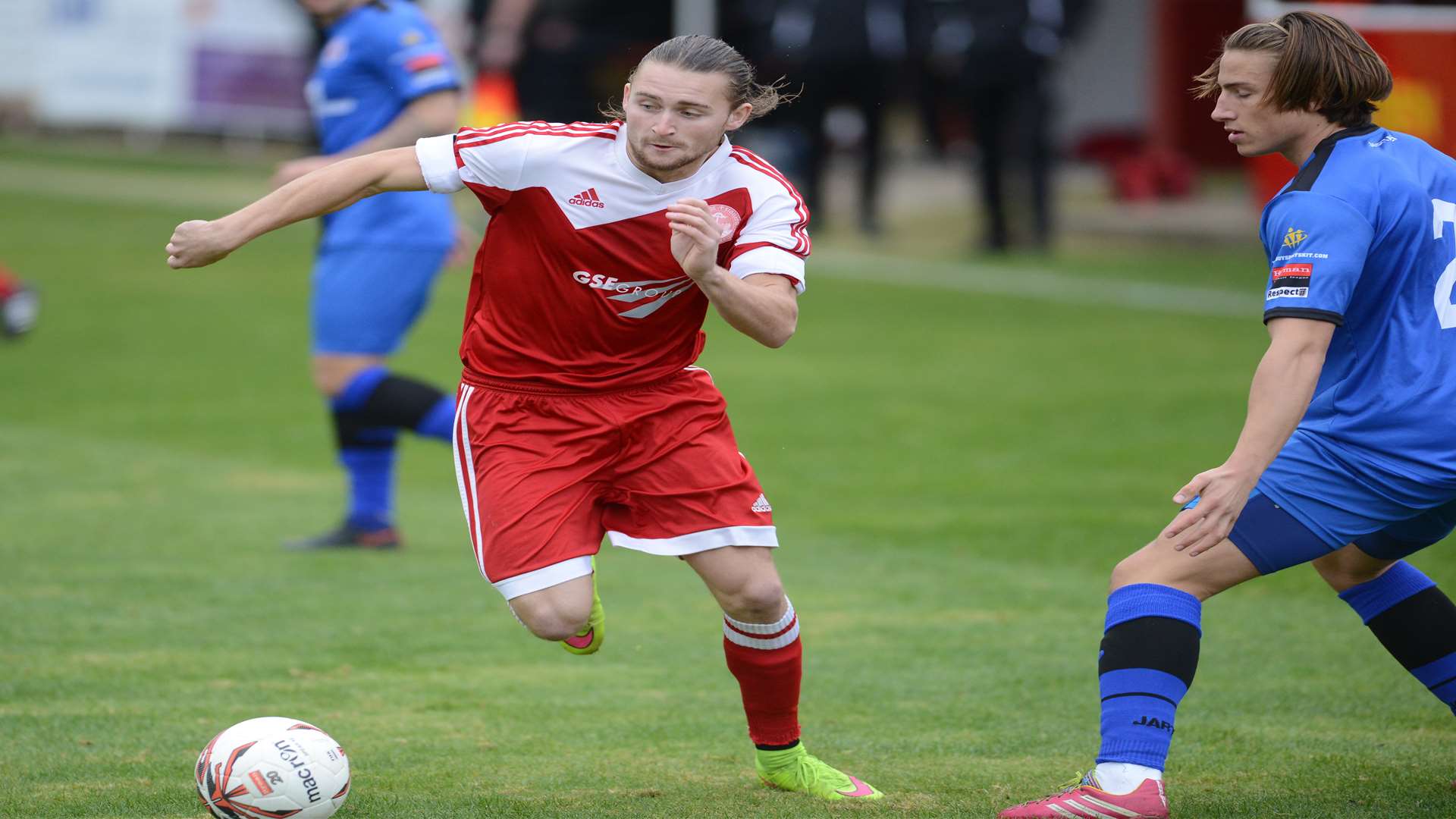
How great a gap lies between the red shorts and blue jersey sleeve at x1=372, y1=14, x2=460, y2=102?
297 centimetres

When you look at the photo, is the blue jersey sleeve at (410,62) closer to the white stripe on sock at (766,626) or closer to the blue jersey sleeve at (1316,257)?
the white stripe on sock at (766,626)

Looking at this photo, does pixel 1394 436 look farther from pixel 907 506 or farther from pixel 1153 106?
pixel 1153 106

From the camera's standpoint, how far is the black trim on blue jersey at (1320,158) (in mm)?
3691

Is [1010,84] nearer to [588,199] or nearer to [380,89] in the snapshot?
[380,89]

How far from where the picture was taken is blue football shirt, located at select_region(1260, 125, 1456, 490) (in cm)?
364

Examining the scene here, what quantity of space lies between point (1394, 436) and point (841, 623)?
112 inches

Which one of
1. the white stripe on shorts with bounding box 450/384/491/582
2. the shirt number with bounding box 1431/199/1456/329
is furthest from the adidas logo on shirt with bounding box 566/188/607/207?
the shirt number with bounding box 1431/199/1456/329

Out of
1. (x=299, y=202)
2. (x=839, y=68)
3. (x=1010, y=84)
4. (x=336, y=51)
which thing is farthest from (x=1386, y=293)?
(x=839, y=68)

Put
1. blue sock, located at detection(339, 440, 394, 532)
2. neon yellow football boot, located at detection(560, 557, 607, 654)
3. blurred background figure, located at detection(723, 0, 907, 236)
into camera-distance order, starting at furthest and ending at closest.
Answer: blurred background figure, located at detection(723, 0, 907, 236)
blue sock, located at detection(339, 440, 394, 532)
neon yellow football boot, located at detection(560, 557, 607, 654)

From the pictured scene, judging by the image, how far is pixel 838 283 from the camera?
15.8 metres

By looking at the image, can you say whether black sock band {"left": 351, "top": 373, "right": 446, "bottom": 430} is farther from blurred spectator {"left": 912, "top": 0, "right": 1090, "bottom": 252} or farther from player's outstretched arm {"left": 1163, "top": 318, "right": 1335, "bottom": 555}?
blurred spectator {"left": 912, "top": 0, "right": 1090, "bottom": 252}

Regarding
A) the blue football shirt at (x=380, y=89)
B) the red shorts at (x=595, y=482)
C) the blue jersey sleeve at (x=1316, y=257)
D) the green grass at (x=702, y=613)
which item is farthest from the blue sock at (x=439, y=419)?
the blue jersey sleeve at (x=1316, y=257)

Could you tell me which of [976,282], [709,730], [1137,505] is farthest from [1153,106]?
[709,730]

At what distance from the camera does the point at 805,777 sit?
14.1 ft
